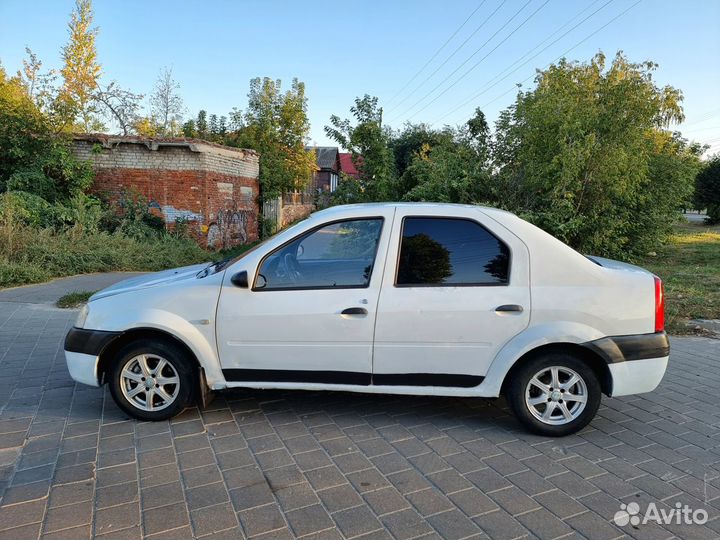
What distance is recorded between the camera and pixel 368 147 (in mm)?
11617

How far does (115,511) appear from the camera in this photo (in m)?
2.70

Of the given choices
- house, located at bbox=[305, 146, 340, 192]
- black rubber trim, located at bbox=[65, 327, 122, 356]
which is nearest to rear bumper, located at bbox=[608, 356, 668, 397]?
black rubber trim, located at bbox=[65, 327, 122, 356]

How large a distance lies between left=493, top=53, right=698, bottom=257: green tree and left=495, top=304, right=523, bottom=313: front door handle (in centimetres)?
916

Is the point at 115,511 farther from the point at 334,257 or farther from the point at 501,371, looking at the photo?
the point at 501,371

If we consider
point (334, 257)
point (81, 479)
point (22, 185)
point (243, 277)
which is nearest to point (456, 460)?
point (334, 257)

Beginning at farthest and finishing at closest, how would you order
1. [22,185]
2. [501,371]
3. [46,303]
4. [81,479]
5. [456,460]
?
[22,185] → [46,303] → [501,371] → [456,460] → [81,479]

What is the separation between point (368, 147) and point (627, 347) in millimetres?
8978

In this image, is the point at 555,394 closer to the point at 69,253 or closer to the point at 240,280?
the point at 240,280

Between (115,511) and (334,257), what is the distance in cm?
224

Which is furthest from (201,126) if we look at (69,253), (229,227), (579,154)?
(579,154)

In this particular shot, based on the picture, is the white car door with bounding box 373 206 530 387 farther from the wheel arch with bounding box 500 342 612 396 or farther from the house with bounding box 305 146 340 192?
the house with bounding box 305 146 340 192

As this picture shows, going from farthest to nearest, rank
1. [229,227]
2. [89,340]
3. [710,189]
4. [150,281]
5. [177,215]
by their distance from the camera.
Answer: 1. [710,189]
2. [229,227]
3. [177,215]
4. [150,281]
5. [89,340]

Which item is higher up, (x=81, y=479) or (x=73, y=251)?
(x=73, y=251)

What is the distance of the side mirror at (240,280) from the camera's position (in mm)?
3664
